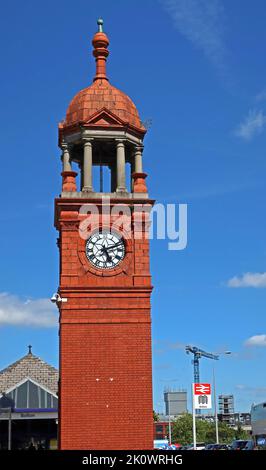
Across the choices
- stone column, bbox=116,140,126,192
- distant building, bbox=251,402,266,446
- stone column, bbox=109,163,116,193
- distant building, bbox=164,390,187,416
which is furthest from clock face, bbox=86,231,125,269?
distant building, bbox=164,390,187,416

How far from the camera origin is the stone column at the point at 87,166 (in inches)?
1486

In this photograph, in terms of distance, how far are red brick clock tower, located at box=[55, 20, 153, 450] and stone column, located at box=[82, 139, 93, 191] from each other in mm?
47

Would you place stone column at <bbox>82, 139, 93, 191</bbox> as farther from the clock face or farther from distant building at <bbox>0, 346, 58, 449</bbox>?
distant building at <bbox>0, 346, 58, 449</bbox>

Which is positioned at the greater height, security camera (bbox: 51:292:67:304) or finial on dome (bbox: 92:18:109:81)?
finial on dome (bbox: 92:18:109:81)

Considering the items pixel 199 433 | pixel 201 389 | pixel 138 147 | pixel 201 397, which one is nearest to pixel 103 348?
pixel 201 389

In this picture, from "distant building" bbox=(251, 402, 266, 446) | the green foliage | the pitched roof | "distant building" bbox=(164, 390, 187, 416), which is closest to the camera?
"distant building" bbox=(251, 402, 266, 446)

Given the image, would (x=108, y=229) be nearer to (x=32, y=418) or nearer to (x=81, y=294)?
(x=81, y=294)

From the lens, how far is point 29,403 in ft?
166

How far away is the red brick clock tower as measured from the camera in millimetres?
35250

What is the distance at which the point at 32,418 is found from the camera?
1943 inches

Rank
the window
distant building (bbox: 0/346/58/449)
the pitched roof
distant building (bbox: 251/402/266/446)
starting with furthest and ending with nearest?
the pitched roof
the window
distant building (bbox: 0/346/58/449)
distant building (bbox: 251/402/266/446)

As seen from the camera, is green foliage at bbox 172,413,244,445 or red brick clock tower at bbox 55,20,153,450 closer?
red brick clock tower at bbox 55,20,153,450

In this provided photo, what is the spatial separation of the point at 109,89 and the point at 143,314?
11540mm
